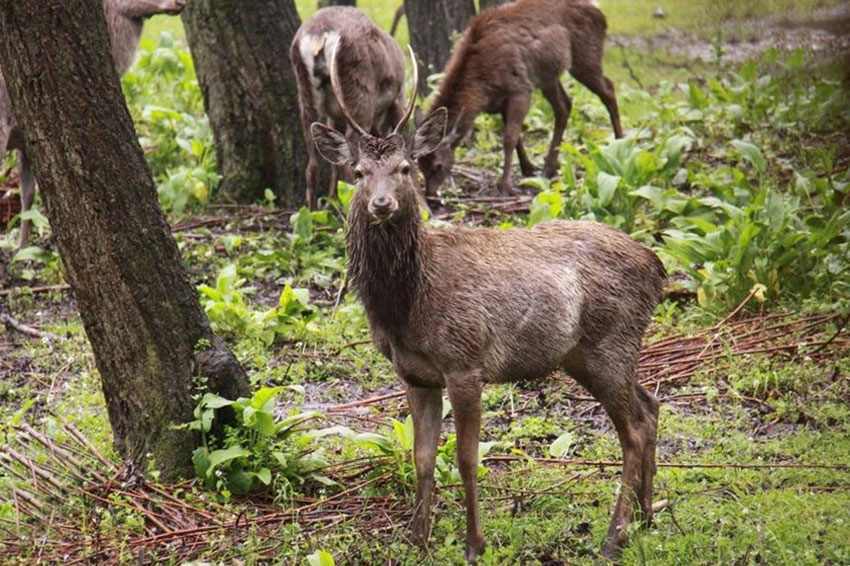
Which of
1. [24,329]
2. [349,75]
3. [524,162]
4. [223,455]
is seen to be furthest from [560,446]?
[524,162]

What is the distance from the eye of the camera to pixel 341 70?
11008 mm

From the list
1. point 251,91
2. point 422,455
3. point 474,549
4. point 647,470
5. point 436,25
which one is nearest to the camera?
point 474,549

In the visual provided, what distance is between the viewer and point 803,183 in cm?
1013

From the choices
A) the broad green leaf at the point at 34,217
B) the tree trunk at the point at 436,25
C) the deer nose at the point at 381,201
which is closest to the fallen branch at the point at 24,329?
the broad green leaf at the point at 34,217

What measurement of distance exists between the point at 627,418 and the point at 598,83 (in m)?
7.66

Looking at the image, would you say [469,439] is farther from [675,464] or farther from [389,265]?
[675,464]

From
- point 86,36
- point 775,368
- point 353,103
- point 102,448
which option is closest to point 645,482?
point 775,368

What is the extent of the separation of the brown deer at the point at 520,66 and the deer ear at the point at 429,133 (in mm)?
5392

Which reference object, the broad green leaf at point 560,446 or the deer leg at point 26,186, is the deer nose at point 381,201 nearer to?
the broad green leaf at point 560,446

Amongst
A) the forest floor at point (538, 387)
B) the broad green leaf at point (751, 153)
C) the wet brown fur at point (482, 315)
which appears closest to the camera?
the wet brown fur at point (482, 315)

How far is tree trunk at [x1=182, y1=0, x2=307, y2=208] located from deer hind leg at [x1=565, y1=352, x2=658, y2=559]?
19.0 ft

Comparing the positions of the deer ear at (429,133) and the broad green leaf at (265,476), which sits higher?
the deer ear at (429,133)

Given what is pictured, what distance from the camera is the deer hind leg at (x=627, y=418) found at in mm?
6250

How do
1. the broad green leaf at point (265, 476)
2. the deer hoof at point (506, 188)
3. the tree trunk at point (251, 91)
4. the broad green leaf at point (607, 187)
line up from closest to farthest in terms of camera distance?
the broad green leaf at point (265, 476) < the broad green leaf at point (607, 187) < the tree trunk at point (251, 91) < the deer hoof at point (506, 188)
